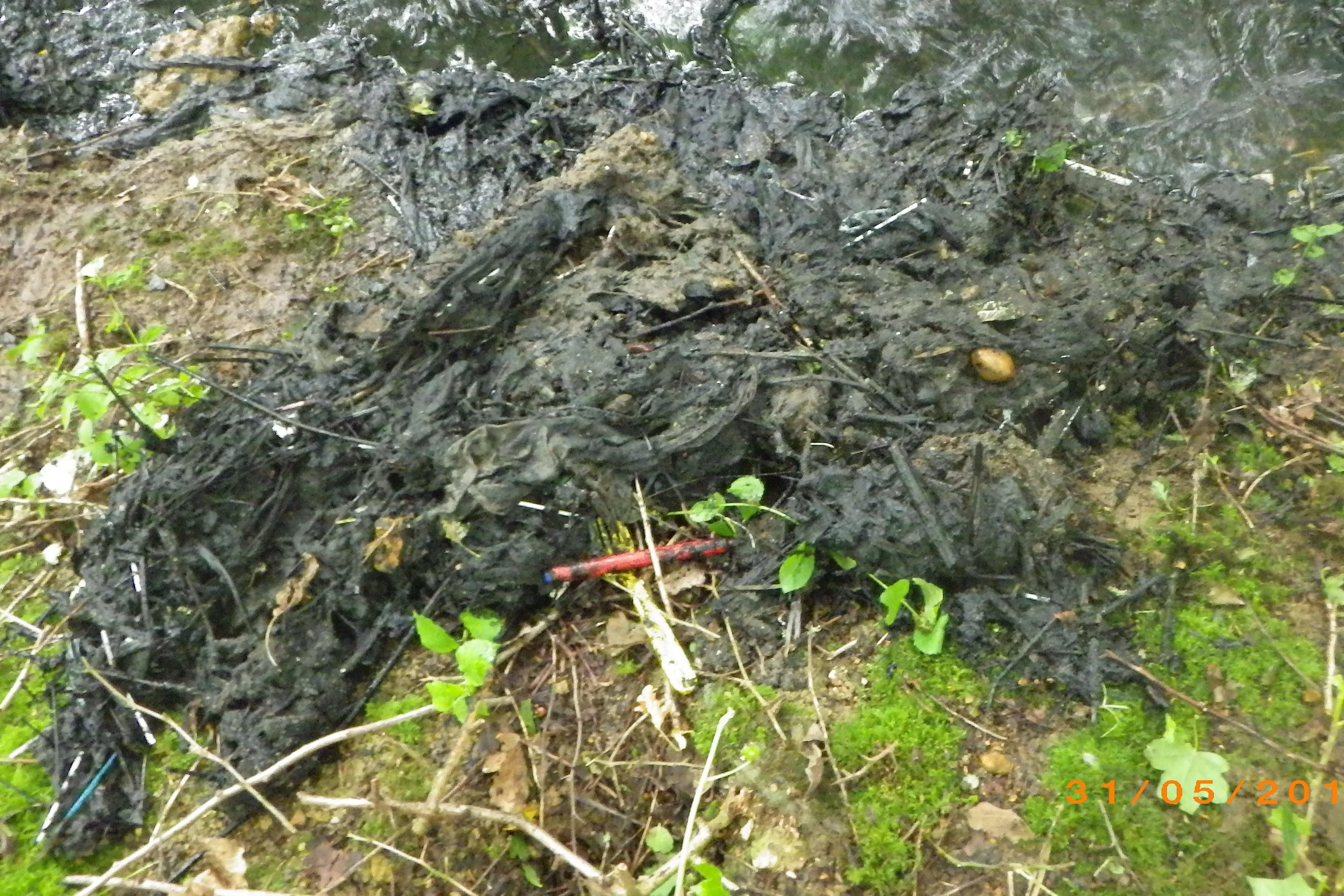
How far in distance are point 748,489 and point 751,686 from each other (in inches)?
22.9

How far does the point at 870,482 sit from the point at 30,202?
12.9ft

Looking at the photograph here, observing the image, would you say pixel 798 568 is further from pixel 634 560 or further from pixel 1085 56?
pixel 1085 56

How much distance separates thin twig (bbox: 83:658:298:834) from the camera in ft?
7.27

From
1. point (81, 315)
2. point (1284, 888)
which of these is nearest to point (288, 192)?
point (81, 315)

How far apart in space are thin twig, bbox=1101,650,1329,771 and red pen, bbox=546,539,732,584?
43.5 inches

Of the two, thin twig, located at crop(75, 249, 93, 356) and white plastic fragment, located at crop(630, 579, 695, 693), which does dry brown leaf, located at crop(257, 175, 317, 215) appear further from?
white plastic fragment, located at crop(630, 579, 695, 693)

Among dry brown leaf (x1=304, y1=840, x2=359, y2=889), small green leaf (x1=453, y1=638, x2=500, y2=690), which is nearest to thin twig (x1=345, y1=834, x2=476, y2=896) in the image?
dry brown leaf (x1=304, y1=840, x2=359, y2=889)

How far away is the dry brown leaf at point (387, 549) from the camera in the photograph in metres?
2.55

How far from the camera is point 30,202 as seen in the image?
398 centimetres

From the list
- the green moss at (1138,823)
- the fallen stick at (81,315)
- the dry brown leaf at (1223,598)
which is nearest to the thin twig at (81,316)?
the fallen stick at (81,315)

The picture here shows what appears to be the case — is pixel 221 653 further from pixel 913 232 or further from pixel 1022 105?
pixel 1022 105

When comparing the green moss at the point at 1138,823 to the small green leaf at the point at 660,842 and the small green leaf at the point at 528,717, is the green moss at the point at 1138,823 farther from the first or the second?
the small green leaf at the point at 528,717

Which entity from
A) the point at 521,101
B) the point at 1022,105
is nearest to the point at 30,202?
the point at 521,101
